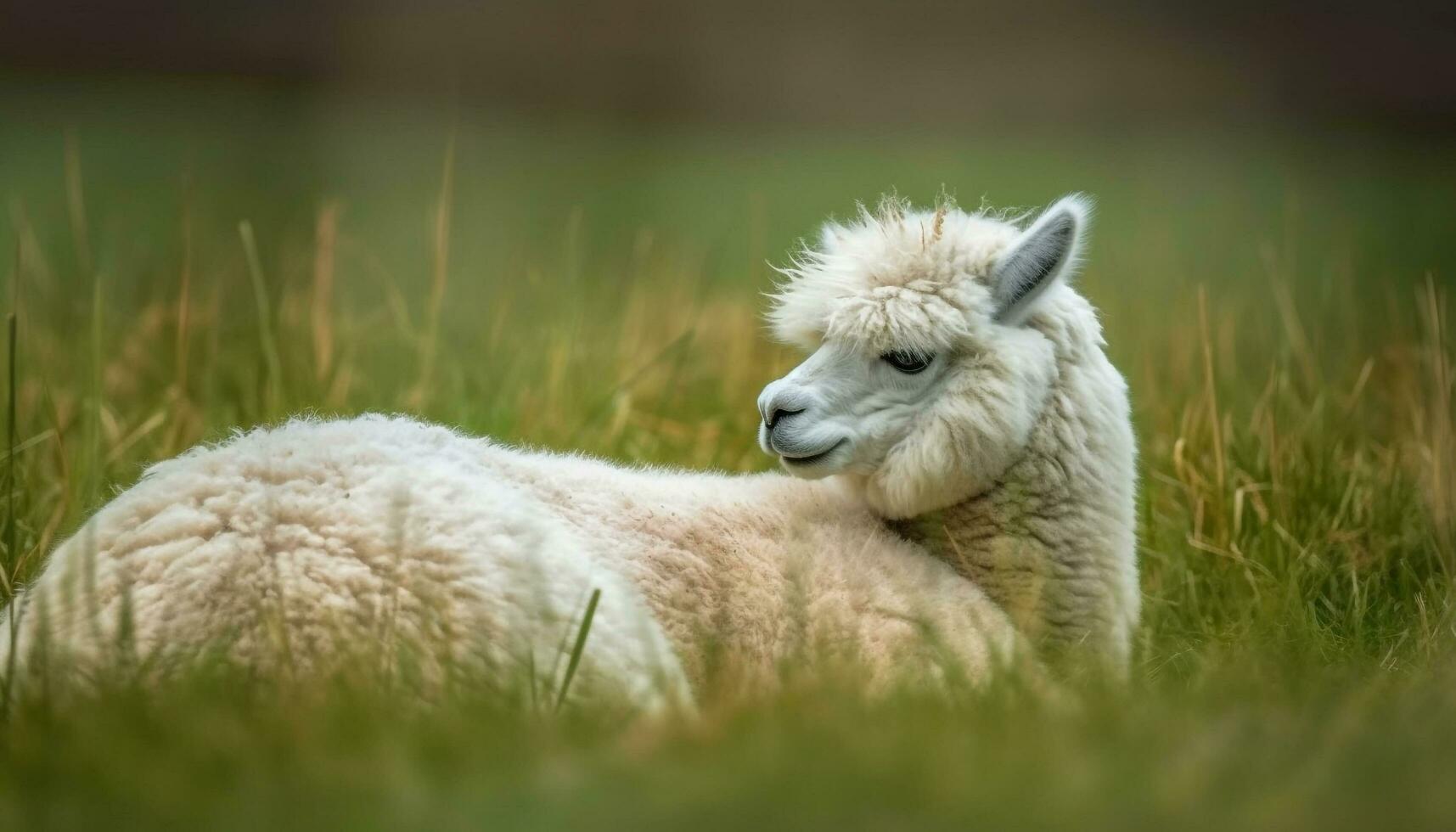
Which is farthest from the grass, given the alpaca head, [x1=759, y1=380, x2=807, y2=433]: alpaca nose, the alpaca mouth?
[x1=759, y1=380, x2=807, y2=433]: alpaca nose

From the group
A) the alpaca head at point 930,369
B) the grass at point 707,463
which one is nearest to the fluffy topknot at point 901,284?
the alpaca head at point 930,369

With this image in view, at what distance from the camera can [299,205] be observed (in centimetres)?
1223

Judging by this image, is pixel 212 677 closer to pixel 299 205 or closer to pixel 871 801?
pixel 871 801

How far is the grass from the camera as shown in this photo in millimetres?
2057

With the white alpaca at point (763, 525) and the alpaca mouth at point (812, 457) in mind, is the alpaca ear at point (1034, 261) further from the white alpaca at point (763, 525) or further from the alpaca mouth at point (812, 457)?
the alpaca mouth at point (812, 457)

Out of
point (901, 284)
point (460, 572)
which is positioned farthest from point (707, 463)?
point (460, 572)

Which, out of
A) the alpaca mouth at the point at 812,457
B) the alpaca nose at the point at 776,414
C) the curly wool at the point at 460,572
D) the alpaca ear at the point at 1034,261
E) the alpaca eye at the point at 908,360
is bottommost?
the curly wool at the point at 460,572

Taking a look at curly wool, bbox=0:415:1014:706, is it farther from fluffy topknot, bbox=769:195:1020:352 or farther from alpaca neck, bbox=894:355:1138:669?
fluffy topknot, bbox=769:195:1020:352

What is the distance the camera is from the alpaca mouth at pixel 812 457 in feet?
12.1

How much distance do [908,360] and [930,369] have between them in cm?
6

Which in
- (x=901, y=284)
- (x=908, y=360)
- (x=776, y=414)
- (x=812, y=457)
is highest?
(x=901, y=284)

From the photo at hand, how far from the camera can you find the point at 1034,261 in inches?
148

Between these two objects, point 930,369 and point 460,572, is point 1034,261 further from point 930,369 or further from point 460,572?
point 460,572

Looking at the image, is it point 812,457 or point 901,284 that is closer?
point 812,457
